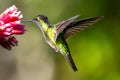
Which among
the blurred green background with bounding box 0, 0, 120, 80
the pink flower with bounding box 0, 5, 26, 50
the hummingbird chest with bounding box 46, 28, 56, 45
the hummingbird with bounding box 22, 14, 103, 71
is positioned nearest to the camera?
the pink flower with bounding box 0, 5, 26, 50

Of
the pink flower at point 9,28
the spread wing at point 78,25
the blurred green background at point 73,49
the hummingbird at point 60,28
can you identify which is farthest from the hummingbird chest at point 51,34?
the blurred green background at point 73,49

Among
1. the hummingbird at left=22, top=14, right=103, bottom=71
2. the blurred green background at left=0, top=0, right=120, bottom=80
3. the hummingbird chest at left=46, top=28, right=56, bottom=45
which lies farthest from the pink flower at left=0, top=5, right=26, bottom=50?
the blurred green background at left=0, top=0, right=120, bottom=80

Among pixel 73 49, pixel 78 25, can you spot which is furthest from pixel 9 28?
pixel 73 49

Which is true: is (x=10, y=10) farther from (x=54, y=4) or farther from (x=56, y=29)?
(x=54, y=4)

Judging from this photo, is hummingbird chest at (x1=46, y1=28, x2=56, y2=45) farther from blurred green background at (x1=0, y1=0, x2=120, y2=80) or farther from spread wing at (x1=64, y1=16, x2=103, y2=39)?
blurred green background at (x1=0, y1=0, x2=120, y2=80)

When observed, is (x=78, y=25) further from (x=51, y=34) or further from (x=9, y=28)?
(x=9, y=28)

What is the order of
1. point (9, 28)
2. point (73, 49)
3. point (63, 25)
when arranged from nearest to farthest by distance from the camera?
1. point (9, 28)
2. point (63, 25)
3. point (73, 49)
